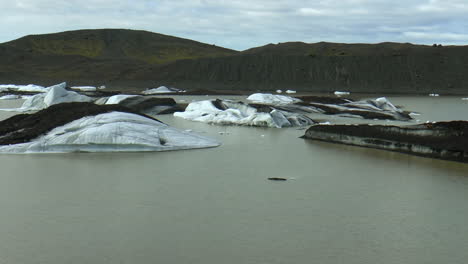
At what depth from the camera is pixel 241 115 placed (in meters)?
20.7

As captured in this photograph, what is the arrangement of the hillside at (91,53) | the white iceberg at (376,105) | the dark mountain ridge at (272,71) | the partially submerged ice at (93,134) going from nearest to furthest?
the partially submerged ice at (93,134) < the white iceberg at (376,105) < the dark mountain ridge at (272,71) < the hillside at (91,53)

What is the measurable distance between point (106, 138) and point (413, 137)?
280 inches

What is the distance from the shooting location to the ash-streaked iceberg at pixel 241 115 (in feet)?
63.3

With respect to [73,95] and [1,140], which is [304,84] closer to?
[73,95]

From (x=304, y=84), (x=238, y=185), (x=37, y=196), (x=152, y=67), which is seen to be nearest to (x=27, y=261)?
(x=37, y=196)

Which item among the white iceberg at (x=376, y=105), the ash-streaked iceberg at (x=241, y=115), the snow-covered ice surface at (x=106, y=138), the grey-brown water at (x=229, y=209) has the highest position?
the white iceberg at (x=376, y=105)

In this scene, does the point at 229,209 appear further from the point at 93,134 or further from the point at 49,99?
the point at 49,99

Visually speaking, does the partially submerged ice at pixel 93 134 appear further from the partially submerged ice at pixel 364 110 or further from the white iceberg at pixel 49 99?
the white iceberg at pixel 49 99

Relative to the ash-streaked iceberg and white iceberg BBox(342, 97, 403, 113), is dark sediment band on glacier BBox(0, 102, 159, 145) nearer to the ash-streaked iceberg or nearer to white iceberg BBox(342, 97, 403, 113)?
the ash-streaked iceberg

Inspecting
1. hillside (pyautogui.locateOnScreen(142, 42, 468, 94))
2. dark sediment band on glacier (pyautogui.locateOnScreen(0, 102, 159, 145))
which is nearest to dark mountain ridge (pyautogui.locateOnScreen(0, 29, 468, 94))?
hillside (pyautogui.locateOnScreen(142, 42, 468, 94))

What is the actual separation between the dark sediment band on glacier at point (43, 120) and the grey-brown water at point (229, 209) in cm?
131

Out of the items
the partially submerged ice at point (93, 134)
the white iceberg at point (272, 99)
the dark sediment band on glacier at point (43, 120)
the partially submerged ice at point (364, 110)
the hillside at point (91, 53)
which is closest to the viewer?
the partially submerged ice at point (93, 134)

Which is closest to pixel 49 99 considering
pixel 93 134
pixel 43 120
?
pixel 43 120

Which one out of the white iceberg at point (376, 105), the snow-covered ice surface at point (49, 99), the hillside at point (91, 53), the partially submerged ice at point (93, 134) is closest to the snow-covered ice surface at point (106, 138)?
the partially submerged ice at point (93, 134)
